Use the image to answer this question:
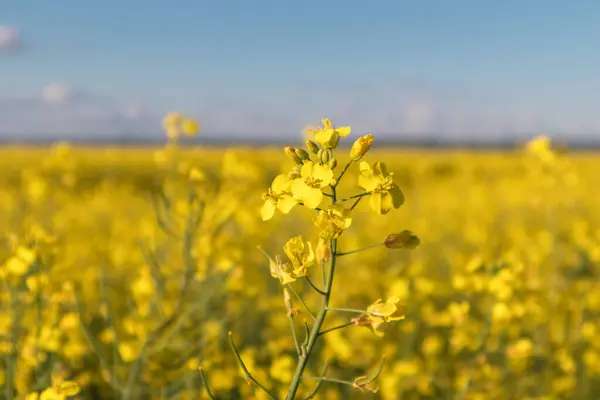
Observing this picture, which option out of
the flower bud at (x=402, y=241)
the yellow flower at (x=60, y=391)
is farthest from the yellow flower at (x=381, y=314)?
the yellow flower at (x=60, y=391)

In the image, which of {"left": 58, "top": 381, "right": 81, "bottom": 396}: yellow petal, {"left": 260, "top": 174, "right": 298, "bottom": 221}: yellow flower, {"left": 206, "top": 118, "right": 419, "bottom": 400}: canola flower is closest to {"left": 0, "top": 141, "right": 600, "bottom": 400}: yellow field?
{"left": 58, "top": 381, "right": 81, "bottom": 396}: yellow petal

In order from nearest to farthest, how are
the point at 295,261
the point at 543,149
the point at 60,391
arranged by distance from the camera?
the point at 295,261 → the point at 60,391 → the point at 543,149

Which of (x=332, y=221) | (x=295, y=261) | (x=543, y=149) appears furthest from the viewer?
(x=543, y=149)

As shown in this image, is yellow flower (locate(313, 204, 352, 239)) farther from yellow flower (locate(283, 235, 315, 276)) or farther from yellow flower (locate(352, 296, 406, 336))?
yellow flower (locate(352, 296, 406, 336))

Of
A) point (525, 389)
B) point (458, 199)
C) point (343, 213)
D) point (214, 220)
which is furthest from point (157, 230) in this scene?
point (458, 199)

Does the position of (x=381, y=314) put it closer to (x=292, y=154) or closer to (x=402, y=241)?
(x=402, y=241)

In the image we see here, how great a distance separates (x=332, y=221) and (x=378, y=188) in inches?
5.7

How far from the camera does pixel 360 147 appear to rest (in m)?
1.21

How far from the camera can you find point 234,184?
369cm

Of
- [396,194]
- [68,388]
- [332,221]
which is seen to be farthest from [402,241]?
[68,388]

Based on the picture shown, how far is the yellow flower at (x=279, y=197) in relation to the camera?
1202mm

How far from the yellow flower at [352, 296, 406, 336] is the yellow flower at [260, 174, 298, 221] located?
277 millimetres

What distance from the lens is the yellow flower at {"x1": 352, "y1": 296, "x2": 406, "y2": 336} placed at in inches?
47.8

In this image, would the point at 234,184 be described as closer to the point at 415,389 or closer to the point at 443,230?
the point at 415,389
